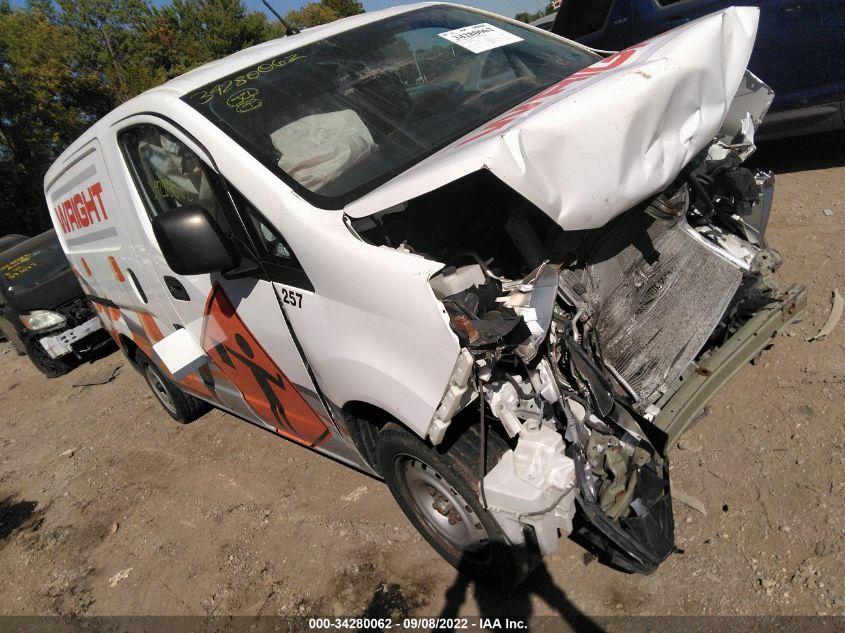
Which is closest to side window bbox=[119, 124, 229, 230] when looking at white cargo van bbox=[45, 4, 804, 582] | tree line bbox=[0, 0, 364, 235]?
white cargo van bbox=[45, 4, 804, 582]

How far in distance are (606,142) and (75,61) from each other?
93.1 ft

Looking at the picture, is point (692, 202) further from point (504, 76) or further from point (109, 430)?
point (109, 430)

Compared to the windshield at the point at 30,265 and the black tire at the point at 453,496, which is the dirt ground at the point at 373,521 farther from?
the windshield at the point at 30,265

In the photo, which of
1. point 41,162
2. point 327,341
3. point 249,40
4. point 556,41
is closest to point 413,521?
point 327,341

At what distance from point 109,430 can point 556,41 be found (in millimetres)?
4635

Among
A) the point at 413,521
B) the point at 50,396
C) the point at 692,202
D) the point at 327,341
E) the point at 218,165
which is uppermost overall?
the point at 218,165

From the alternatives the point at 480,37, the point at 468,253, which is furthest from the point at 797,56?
the point at 468,253

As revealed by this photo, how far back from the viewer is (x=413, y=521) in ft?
8.48

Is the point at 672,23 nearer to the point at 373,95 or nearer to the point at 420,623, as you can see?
the point at 373,95

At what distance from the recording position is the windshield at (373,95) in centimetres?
238

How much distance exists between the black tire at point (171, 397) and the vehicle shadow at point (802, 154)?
543cm

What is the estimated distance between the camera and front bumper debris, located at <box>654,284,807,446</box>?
2307 mm

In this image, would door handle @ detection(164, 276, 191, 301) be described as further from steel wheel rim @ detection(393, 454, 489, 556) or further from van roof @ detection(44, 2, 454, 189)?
steel wheel rim @ detection(393, 454, 489, 556)

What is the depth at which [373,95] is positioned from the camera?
8.87ft
